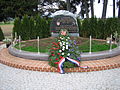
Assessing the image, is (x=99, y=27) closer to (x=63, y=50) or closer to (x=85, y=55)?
(x=85, y=55)

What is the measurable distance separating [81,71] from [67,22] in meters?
4.11

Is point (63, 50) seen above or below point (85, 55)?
above

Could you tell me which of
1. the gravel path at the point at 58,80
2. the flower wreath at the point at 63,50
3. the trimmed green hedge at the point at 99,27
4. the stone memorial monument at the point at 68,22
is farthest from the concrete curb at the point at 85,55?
the trimmed green hedge at the point at 99,27

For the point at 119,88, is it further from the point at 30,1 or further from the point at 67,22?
the point at 30,1

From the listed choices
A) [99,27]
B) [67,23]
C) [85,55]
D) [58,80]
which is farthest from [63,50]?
[99,27]

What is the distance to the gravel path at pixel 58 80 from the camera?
3527mm

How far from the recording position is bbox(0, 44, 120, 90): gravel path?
3527 millimetres

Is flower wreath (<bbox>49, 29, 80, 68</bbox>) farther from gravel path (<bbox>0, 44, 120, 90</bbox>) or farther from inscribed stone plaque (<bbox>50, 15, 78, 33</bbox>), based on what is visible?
inscribed stone plaque (<bbox>50, 15, 78, 33</bbox>)

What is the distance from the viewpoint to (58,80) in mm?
3930

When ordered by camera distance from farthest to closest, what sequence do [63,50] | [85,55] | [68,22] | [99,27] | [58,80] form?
[99,27], [68,22], [85,55], [63,50], [58,80]

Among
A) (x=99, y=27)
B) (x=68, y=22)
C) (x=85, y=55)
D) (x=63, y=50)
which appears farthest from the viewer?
(x=99, y=27)

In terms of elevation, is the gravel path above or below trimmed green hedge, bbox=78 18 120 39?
below

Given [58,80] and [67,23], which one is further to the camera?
[67,23]

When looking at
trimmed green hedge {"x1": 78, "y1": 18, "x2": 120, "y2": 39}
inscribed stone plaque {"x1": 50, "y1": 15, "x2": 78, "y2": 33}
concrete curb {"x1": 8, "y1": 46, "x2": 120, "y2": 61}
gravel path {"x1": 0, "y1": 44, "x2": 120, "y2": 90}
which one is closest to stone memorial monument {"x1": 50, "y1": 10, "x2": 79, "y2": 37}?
inscribed stone plaque {"x1": 50, "y1": 15, "x2": 78, "y2": 33}
